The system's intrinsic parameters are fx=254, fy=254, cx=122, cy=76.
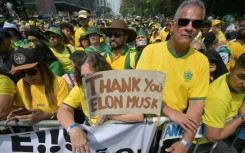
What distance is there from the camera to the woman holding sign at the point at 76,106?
2.07 m

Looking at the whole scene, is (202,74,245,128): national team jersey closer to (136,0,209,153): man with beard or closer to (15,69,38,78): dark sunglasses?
(136,0,209,153): man with beard

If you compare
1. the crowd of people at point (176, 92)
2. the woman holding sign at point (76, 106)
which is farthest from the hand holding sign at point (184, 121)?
the woman holding sign at point (76, 106)

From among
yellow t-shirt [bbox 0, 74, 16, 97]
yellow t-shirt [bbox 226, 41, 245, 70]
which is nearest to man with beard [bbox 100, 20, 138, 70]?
yellow t-shirt [bbox 0, 74, 16, 97]

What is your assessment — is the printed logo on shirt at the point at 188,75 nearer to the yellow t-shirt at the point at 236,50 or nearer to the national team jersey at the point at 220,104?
the national team jersey at the point at 220,104

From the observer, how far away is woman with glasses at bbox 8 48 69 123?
2586 mm

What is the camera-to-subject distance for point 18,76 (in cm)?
276

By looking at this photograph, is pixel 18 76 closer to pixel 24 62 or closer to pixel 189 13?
pixel 24 62

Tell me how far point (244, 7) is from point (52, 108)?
3217cm

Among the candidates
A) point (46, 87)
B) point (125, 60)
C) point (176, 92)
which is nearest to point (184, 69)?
Answer: point (176, 92)

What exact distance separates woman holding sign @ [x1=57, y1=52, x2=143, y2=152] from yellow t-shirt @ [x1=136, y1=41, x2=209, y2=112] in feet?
1.23

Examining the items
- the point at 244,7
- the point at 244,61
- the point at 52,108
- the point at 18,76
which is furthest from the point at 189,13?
the point at 244,7

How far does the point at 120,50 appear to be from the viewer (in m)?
4.06

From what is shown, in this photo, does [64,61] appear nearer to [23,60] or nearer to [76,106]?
[23,60]

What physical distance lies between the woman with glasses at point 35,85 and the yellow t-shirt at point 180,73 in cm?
101
